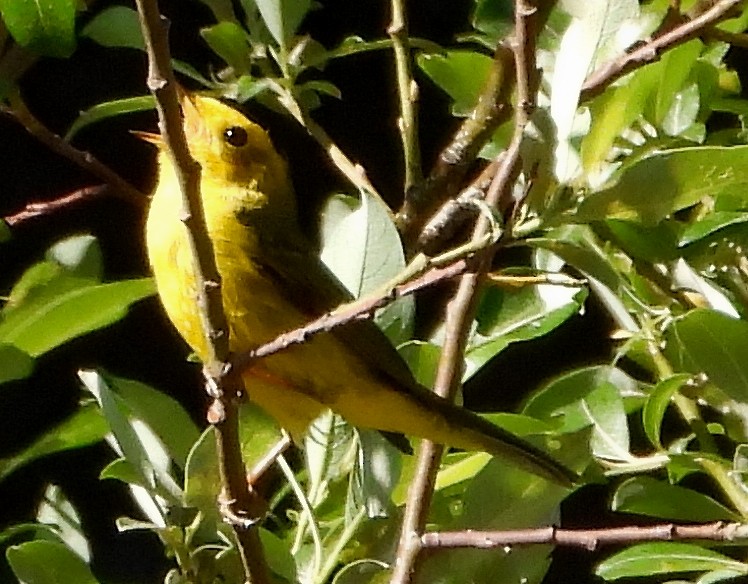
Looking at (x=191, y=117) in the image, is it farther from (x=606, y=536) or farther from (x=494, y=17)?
(x=606, y=536)

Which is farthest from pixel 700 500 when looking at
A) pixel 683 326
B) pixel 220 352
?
pixel 220 352

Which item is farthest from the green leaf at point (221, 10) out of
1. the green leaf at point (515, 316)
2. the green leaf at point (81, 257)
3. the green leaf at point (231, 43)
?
the green leaf at point (515, 316)

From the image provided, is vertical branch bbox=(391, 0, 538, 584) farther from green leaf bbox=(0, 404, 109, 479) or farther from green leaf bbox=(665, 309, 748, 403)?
green leaf bbox=(0, 404, 109, 479)

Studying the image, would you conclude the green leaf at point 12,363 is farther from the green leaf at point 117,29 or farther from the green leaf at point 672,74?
the green leaf at point 672,74

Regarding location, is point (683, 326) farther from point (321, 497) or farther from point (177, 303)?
Answer: point (177, 303)

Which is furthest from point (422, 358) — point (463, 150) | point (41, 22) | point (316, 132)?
point (41, 22)

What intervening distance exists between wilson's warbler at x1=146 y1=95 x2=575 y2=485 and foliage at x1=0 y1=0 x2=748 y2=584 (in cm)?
3

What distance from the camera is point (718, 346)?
0.93 m

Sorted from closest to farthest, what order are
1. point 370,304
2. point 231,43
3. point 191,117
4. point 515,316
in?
point 370,304
point 515,316
point 231,43
point 191,117

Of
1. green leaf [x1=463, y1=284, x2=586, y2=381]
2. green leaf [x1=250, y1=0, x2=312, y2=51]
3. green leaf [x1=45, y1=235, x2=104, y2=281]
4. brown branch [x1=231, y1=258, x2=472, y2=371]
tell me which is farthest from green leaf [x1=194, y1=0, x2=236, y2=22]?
brown branch [x1=231, y1=258, x2=472, y2=371]

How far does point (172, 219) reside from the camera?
3.90ft

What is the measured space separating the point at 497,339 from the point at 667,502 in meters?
0.19

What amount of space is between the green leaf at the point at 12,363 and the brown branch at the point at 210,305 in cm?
20

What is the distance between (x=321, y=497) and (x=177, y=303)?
24 cm
